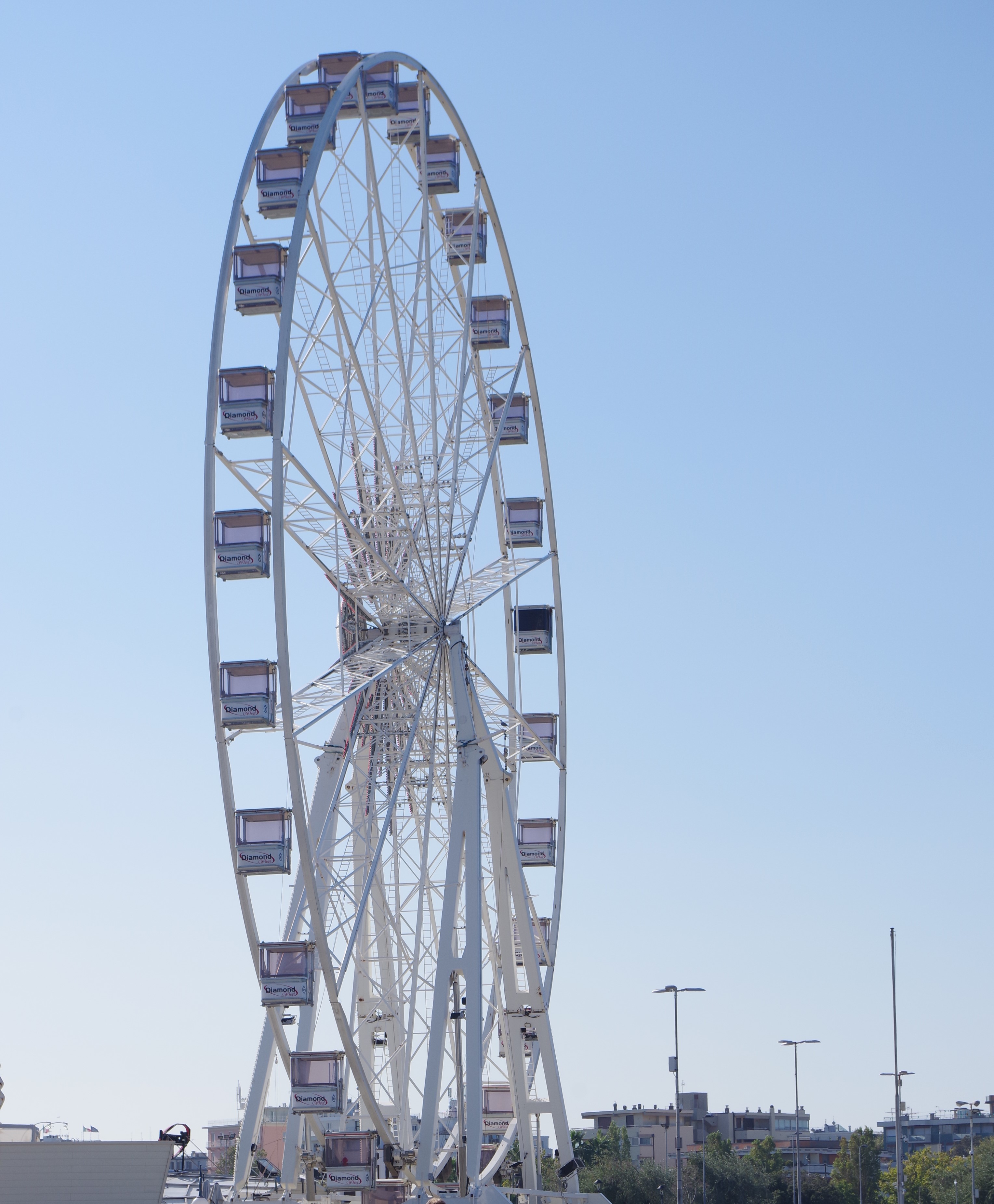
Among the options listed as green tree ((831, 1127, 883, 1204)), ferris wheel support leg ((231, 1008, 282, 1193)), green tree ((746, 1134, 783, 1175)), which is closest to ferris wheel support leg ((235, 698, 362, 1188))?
ferris wheel support leg ((231, 1008, 282, 1193))

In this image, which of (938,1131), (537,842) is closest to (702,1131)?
(938,1131)

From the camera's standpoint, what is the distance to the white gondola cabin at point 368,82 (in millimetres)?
36281

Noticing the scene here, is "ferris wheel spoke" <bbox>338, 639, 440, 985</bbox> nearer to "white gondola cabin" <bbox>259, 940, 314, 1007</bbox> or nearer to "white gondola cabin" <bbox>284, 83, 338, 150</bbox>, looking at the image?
"white gondola cabin" <bbox>259, 940, 314, 1007</bbox>

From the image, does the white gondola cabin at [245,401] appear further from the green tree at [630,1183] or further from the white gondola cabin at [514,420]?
the green tree at [630,1183]

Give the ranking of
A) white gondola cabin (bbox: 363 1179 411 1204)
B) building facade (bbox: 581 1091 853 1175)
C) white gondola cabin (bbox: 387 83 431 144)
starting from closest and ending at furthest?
white gondola cabin (bbox: 363 1179 411 1204) → white gondola cabin (bbox: 387 83 431 144) → building facade (bbox: 581 1091 853 1175)

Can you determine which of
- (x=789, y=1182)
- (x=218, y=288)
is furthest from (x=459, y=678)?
(x=789, y=1182)

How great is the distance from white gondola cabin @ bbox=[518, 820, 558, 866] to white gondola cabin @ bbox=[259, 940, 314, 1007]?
11.1 metres

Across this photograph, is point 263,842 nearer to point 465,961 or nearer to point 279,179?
point 465,961

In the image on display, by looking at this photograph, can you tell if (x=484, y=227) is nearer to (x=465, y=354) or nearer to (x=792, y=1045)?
(x=465, y=354)

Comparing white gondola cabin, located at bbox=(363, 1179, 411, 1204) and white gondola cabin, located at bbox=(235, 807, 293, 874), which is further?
white gondola cabin, located at bbox=(363, 1179, 411, 1204)

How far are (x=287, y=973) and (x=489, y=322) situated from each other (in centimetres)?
1715

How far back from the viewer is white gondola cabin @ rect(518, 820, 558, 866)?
4281 cm

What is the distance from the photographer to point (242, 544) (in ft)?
104

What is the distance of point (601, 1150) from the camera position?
12250 centimetres
